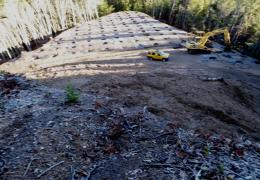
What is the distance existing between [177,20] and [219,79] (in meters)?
25.3

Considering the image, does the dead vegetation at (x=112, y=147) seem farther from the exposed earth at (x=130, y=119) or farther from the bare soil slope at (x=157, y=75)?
the bare soil slope at (x=157, y=75)

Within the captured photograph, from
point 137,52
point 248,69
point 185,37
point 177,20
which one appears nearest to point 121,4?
point 177,20

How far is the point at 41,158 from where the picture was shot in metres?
6.72

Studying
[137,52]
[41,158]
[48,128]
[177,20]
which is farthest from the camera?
[177,20]

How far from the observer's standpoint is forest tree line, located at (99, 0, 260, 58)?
29484mm

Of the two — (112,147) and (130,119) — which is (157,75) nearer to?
(130,119)

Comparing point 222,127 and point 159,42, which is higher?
point 222,127

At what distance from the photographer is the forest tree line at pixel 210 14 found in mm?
29484

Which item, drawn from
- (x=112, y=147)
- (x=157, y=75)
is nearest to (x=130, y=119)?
(x=112, y=147)

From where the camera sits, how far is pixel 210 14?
3531 centimetres

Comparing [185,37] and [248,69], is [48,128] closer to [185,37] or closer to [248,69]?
[248,69]

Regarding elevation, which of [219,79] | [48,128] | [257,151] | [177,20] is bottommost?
[177,20]

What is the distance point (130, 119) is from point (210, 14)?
31.5m

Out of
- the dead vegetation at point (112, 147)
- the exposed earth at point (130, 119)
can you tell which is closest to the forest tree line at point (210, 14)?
the exposed earth at point (130, 119)
